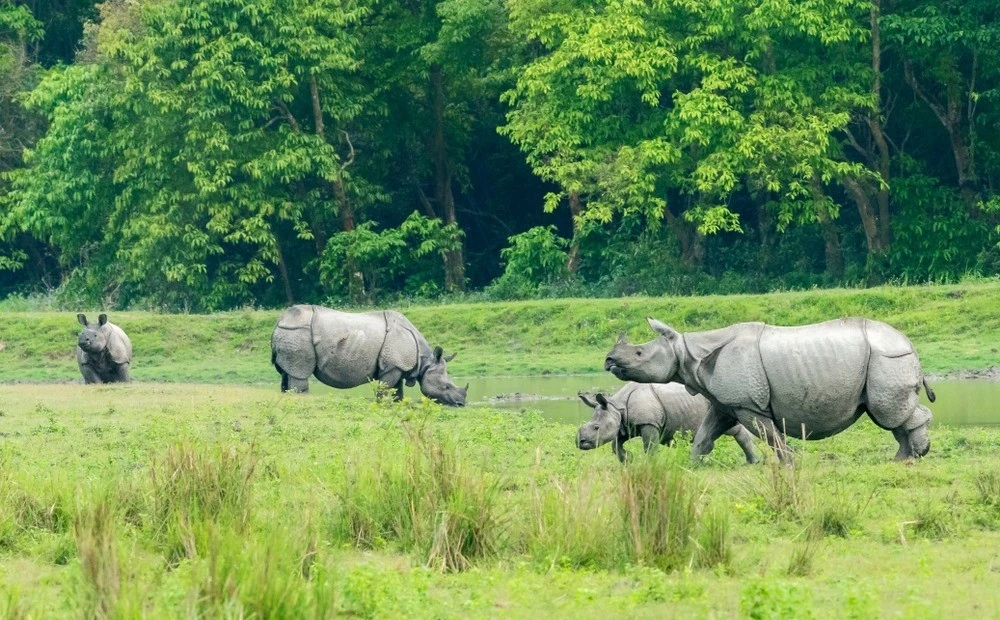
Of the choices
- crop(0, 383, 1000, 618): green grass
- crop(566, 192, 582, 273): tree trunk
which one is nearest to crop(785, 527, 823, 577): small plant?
crop(0, 383, 1000, 618): green grass

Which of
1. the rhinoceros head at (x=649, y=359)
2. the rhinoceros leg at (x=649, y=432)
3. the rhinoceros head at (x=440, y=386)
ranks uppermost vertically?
the rhinoceros head at (x=649, y=359)

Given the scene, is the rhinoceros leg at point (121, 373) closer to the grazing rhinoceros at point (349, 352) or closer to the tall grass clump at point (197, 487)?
the grazing rhinoceros at point (349, 352)

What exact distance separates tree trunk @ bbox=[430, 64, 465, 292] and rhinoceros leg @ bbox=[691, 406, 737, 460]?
2324cm

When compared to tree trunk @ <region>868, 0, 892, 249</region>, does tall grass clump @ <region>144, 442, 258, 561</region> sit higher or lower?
lower

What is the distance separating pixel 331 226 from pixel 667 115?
9.76 meters

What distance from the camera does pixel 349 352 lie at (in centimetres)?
2072

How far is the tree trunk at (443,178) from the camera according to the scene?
37531 mm

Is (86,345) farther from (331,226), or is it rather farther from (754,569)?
(331,226)

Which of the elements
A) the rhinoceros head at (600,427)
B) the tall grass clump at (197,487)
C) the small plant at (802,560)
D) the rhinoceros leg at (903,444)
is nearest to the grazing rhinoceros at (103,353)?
the rhinoceros head at (600,427)

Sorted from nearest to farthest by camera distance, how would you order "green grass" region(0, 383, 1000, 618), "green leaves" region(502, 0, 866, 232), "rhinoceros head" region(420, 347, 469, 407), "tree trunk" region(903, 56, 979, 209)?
1. "green grass" region(0, 383, 1000, 618)
2. "rhinoceros head" region(420, 347, 469, 407)
3. "green leaves" region(502, 0, 866, 232)
4. "tree trunk" region(903, 56, 979, 209)

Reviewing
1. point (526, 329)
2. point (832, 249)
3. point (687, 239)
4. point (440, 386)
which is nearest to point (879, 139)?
point (832, 249)

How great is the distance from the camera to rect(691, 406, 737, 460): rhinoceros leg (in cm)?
1312

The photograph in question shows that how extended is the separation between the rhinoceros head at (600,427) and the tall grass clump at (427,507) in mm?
3469

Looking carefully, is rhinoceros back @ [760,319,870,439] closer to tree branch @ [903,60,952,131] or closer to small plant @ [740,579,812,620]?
small plant @ [740,579,812,620]
